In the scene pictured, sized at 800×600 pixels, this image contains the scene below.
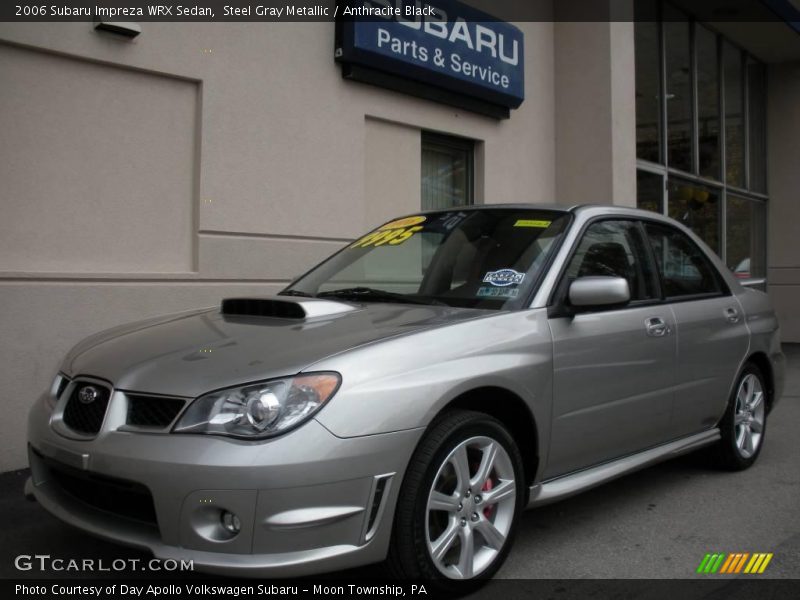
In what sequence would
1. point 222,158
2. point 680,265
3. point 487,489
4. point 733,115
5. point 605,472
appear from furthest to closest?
point 733,115 → point 222,158 → point 680,265 → point 605,472 → point 487,489

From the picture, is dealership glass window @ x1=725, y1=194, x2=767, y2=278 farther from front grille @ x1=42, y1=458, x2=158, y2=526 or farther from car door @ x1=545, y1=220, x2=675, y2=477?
front grille @ x1=42, y1=458, x2=158, y2=526

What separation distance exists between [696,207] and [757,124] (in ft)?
11.9

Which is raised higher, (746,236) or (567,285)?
(746,236)

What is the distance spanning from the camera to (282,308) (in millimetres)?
3537

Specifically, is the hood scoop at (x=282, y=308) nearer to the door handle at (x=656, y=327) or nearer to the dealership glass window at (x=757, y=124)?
the door handle at (x=656, y=327)

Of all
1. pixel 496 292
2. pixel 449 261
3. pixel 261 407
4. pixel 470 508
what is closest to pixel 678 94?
pixel 449 261

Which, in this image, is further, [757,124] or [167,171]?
Result: [757,124]

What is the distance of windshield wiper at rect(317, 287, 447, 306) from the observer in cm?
372

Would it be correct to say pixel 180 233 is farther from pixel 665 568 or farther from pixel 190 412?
pixel 665 568

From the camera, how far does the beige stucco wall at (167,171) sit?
518cm

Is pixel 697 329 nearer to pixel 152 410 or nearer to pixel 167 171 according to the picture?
pixel 152 410

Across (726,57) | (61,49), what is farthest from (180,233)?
(726,57)

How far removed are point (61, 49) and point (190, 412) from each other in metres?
3.65

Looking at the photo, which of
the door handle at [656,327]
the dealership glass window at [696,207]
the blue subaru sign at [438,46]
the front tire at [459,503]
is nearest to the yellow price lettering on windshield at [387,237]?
the door handle at [656,327]
